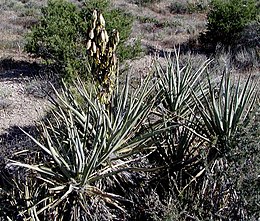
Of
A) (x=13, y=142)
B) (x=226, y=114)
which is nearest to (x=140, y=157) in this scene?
(x=226, y=114)

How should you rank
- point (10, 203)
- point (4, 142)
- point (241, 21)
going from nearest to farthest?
point (10, 203), point (4, 142), point (241, 21)

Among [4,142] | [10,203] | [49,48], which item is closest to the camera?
[10,203]

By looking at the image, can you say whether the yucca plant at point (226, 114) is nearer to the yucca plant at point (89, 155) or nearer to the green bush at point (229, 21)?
the yucca plant at point (89, 155)

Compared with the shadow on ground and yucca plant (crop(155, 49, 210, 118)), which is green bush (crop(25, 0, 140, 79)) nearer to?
the shadow on ground

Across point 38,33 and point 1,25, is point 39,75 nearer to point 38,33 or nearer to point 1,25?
point 38,33

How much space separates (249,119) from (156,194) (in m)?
1.05

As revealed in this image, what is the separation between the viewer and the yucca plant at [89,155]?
3.94 metres

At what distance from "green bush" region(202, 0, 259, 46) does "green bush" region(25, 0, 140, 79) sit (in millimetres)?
3590

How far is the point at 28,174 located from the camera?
4.26m

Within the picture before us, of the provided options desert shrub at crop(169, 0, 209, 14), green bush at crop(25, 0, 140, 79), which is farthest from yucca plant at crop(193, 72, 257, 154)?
desert shrub at crop(169, 0, 209, 14)

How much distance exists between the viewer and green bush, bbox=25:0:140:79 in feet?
35.0

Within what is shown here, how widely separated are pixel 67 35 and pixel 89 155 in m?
7.43

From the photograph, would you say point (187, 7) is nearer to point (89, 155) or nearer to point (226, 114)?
point (226, 114)

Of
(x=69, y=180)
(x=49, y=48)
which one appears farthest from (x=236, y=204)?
(x=49, y=48)
